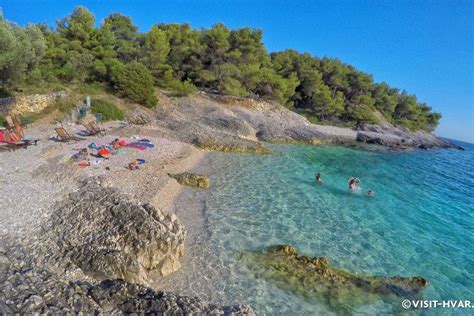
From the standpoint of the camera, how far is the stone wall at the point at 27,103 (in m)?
20.6

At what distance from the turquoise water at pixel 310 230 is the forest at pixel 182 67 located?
51.4ft

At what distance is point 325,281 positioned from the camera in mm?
8570

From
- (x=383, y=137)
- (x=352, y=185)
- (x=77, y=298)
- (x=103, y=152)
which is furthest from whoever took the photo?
(x=383, y=137)

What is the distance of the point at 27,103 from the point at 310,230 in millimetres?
23342

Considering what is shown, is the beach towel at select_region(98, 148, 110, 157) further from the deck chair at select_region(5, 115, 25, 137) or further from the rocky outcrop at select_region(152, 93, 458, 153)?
the rocky outcrop at select_region(152, 93, 458, 153)

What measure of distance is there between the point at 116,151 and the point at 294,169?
12689 millimetres

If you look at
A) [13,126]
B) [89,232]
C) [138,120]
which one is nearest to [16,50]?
[13,126]

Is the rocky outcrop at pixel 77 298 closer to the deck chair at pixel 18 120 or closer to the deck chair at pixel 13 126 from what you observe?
the deck chair at pixel 13 126

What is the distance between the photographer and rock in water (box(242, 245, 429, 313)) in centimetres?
808

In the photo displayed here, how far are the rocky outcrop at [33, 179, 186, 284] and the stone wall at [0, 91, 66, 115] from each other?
16.5 m

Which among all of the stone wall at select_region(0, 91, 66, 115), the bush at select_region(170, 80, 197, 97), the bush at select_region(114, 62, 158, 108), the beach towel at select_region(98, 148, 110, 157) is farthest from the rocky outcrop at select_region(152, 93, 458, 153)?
the stone wall at select_region(0, 91, 66, 115)

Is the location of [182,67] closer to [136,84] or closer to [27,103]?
[136,84]

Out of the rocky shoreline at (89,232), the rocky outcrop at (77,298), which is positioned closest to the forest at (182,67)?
the rocky shoreline at (89,232)

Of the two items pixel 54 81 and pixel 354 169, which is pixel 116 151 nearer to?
pixel 54 81
